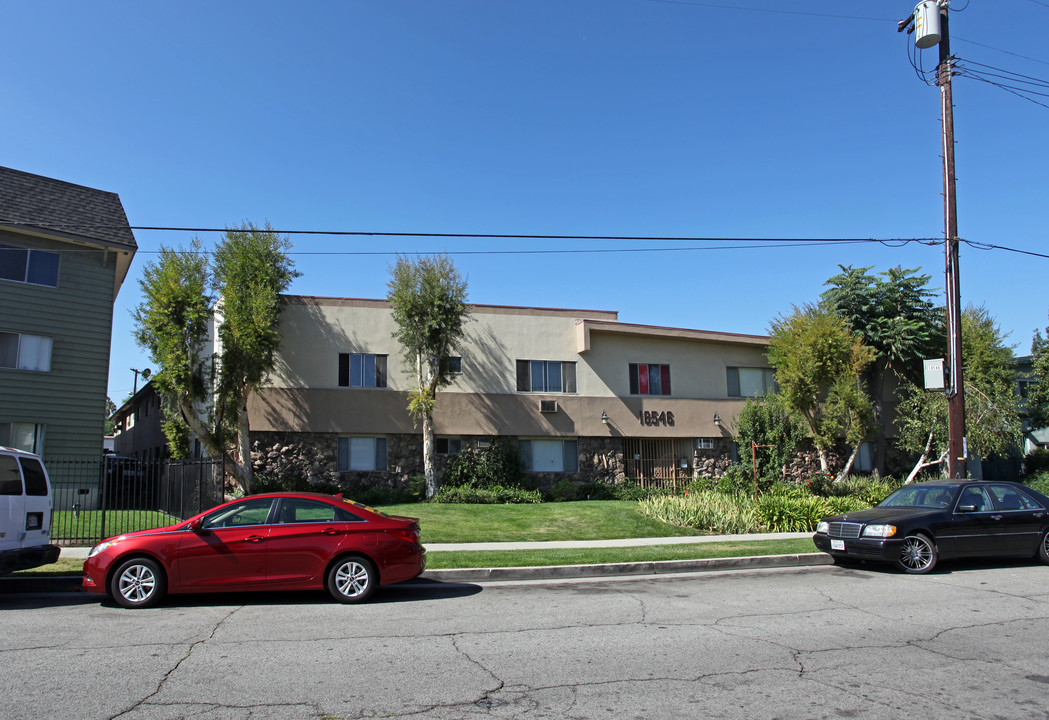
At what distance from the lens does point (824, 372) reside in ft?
81.0

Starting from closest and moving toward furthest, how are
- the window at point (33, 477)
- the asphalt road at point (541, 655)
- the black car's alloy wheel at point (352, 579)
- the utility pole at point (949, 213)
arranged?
1. the asphalt road at point (541, 655)
2. the black car's alloy wheel at point (352, 579)
3. the window at point (33, 477)
4. the utility pole at point (949, 213)

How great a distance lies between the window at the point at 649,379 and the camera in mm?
28094

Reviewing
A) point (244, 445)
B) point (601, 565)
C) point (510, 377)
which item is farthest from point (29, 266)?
point (601, 565)

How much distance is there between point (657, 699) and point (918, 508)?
8909mm

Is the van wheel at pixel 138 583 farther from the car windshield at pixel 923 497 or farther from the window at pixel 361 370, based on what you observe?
the window at pixel 361 370

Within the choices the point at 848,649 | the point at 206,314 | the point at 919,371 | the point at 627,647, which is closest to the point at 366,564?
the point at 627,647

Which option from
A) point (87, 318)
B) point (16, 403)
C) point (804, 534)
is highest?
point (87, 318)

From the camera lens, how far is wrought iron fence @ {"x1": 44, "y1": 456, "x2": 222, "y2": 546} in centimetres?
1515

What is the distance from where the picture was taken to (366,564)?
9.53 m

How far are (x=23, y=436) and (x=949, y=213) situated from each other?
23.8m

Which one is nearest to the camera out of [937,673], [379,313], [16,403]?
[937,673]

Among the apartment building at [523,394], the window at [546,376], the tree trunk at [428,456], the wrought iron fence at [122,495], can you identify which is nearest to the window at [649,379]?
the apartment building at [523,394]

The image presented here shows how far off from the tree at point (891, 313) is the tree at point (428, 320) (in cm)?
1385

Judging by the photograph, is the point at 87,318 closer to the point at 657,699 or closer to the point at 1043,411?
the point at 657,699
